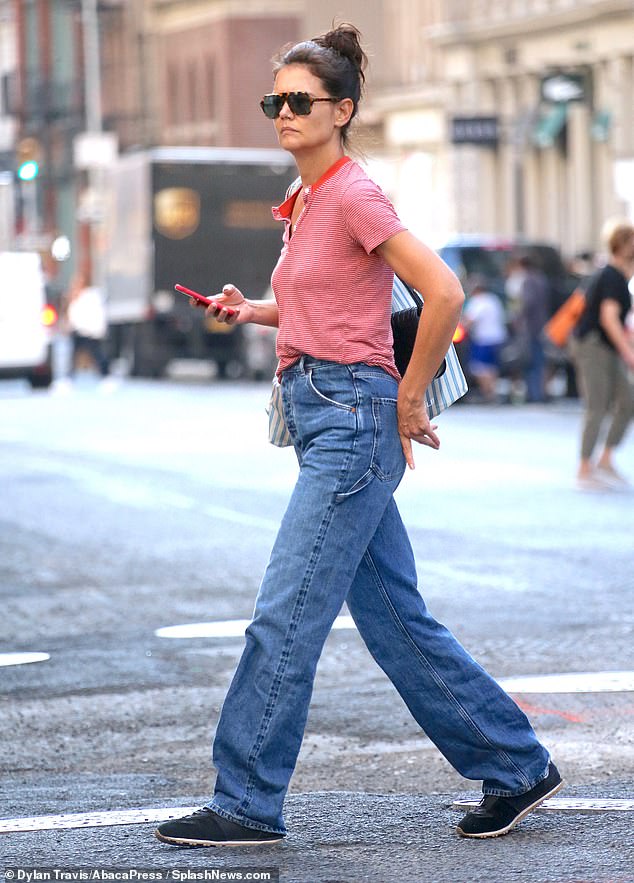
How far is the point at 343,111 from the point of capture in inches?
209

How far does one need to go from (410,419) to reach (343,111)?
0.72 meters

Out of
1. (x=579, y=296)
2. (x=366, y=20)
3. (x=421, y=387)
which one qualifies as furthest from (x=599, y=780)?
(x=366, y=20)

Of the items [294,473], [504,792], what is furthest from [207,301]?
[294,473]

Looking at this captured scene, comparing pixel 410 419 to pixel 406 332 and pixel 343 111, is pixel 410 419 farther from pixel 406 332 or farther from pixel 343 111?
pixel 343 111

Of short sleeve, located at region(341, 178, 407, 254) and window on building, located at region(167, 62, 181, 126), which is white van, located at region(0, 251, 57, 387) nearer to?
short sleeve, located at region(341, 178, 407, 254)

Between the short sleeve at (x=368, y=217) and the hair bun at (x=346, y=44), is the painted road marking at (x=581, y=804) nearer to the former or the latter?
the short sleeve at (x=368, y=217)

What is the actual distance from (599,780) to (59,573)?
5579 millimetres

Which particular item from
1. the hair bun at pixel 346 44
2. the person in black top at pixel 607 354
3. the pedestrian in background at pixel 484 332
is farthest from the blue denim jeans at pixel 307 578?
the pedestrian in background at pixel 484 332

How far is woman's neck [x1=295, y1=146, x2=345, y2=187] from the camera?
528 centimetres

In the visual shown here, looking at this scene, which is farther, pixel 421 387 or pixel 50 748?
pixel 50 748

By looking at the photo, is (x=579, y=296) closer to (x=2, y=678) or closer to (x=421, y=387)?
(x=2, y=678)

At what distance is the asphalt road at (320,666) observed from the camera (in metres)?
5.29

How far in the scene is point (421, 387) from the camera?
17.1 feet

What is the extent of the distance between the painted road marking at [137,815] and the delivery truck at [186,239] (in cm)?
3091
